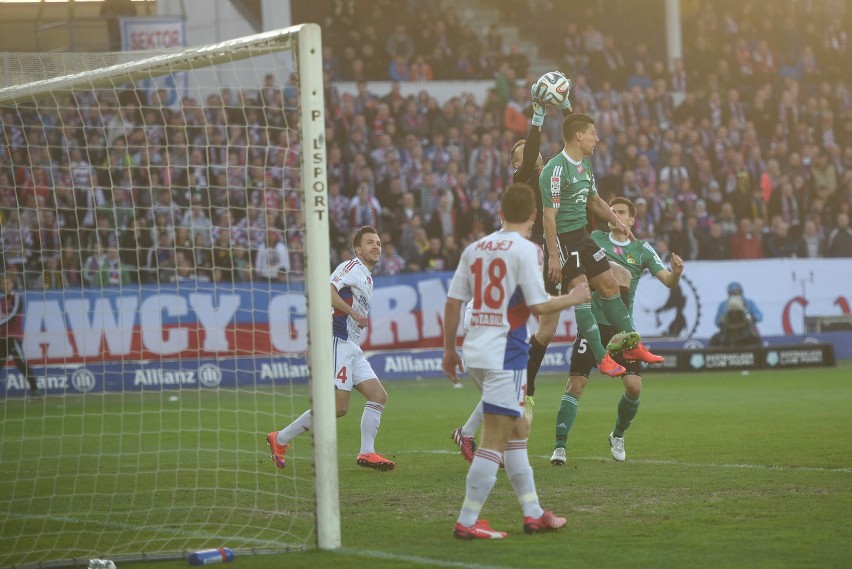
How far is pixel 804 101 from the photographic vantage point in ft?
98.6

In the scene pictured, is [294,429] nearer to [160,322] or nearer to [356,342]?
[356,342]

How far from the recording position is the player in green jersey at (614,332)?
10844mm

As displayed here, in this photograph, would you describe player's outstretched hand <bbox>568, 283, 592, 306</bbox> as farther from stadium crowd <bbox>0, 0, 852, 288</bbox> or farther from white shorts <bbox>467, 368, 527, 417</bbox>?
stadium crowd <bbox>0, 0, 852, 288</bbox>

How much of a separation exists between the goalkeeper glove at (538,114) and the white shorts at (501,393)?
3.59 metres

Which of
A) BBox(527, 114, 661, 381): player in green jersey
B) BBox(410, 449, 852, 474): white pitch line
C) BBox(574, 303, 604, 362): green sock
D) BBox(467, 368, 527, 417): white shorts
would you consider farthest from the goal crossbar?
BBox(410, 449, 852, 474): white pitch line

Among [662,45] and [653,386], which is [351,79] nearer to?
[662,45]

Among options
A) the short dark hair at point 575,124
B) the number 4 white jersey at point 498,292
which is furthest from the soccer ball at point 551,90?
the number 4 white jersey at point 498,292

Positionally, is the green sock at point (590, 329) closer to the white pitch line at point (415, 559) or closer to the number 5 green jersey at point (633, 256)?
the number 5 green jersey at point (633, 256)

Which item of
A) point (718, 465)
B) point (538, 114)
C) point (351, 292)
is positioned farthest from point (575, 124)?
point (718, 465)

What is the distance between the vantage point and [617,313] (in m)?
10.9

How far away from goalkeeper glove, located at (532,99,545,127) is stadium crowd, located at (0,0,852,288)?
9.69m

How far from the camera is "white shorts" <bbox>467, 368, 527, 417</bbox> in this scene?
7258mm

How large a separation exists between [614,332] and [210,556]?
17.9ft

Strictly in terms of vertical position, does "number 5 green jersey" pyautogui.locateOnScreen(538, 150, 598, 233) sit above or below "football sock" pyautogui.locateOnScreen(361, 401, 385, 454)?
above
